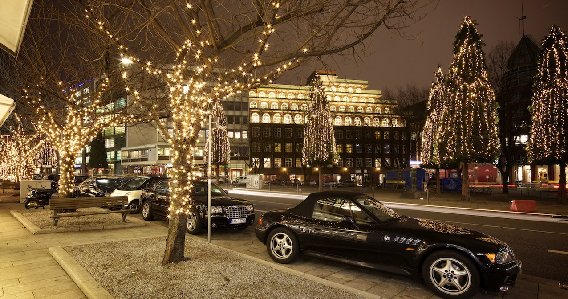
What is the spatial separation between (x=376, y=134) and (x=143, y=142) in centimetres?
5795

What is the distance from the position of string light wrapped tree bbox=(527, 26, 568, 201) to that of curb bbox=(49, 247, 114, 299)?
26.8m

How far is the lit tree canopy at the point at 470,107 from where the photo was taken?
27.2 m

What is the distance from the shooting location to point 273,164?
85500 millimetres

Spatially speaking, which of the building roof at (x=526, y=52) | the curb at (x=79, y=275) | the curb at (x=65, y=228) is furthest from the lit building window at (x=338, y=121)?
the curb at (x=79, y=275)

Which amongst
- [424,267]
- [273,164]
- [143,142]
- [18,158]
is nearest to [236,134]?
[273,164]

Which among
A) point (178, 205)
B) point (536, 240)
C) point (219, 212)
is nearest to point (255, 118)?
point (219, 212)

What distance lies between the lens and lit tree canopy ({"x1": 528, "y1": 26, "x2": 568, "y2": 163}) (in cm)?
2381

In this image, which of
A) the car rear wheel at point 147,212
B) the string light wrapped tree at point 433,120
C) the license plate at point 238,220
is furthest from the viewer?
the string light wrapped tree at point 433,120

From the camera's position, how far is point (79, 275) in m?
6.50

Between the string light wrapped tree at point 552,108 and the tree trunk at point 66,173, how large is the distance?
89.1 feet

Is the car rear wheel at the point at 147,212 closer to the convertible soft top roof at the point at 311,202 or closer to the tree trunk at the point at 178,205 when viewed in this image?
the tree trunk at the point at 178,205

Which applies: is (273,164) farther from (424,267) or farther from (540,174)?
(424,267)

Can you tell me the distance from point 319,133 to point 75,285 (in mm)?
38631

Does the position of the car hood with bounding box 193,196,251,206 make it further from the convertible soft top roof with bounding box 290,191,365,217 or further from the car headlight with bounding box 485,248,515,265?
the car headlight with bounding box 485,248,515,265
